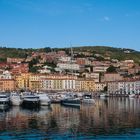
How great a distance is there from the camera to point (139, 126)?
32.2 metres

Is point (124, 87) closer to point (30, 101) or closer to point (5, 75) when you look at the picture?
point (5, 75)

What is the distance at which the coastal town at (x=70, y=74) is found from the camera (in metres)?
127

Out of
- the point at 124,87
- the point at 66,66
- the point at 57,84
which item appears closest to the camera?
the point at 57,84

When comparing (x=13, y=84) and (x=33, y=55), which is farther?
(x=33, y=55)

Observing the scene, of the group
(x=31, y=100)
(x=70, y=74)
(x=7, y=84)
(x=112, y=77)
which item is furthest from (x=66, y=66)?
(x=31, y=100)

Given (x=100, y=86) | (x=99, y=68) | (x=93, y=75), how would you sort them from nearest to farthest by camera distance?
1. (x=100, y=86)
2. (x=93, y=75)
3. (x=99, y=68)

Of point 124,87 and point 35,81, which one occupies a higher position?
point 35,81

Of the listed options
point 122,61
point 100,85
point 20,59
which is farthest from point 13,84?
point 122,61

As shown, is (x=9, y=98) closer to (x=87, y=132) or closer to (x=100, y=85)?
(x=87, y=132)

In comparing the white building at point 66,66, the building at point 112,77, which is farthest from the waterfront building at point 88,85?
the white building at point 66,66

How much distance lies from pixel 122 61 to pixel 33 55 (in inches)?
1509

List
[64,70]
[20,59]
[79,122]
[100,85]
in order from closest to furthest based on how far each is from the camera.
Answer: [79,122] → [100,85] → [64,70] → [20,59]

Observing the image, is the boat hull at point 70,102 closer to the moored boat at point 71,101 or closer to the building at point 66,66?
the moored boat at point 71,101

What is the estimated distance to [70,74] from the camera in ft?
465
